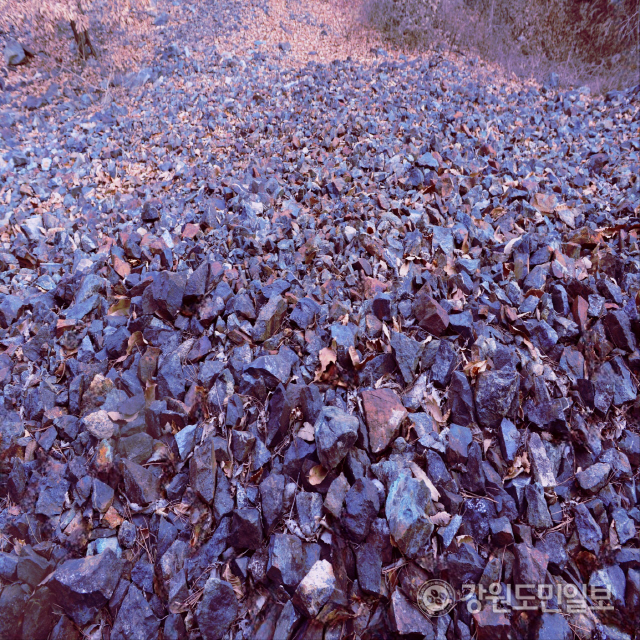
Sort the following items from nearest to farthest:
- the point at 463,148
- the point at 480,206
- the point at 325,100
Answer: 1. the point at 480,206
2. the point at 463,148
3. the point at 325,100

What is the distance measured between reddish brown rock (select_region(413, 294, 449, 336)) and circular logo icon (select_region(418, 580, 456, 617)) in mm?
1096

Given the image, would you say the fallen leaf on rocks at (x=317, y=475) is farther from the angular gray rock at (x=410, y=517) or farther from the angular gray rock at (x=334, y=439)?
the angular gray rock at (x=410, y=517)

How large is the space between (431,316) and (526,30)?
724cm

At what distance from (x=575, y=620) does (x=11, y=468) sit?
7.50 feet

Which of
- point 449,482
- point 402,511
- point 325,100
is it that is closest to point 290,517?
point 402,511

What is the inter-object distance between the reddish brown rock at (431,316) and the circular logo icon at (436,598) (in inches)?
43.1

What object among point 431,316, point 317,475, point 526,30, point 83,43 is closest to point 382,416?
point 317,475

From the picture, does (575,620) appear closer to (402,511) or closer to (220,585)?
(402,511)

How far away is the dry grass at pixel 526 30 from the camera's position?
634 cm

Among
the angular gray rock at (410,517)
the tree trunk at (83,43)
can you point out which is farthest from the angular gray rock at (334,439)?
the tree trunk at (83,43)

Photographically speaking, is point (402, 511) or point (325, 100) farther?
point (325, 100)

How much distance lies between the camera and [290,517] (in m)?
1.61

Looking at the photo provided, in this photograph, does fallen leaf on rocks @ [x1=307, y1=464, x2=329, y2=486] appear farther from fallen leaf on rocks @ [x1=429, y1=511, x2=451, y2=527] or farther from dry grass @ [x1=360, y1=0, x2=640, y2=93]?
dry grass @ [x1=360, y1=0, x2=640, y2=93]

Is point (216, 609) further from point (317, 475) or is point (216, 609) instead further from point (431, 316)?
point (431, 316)
